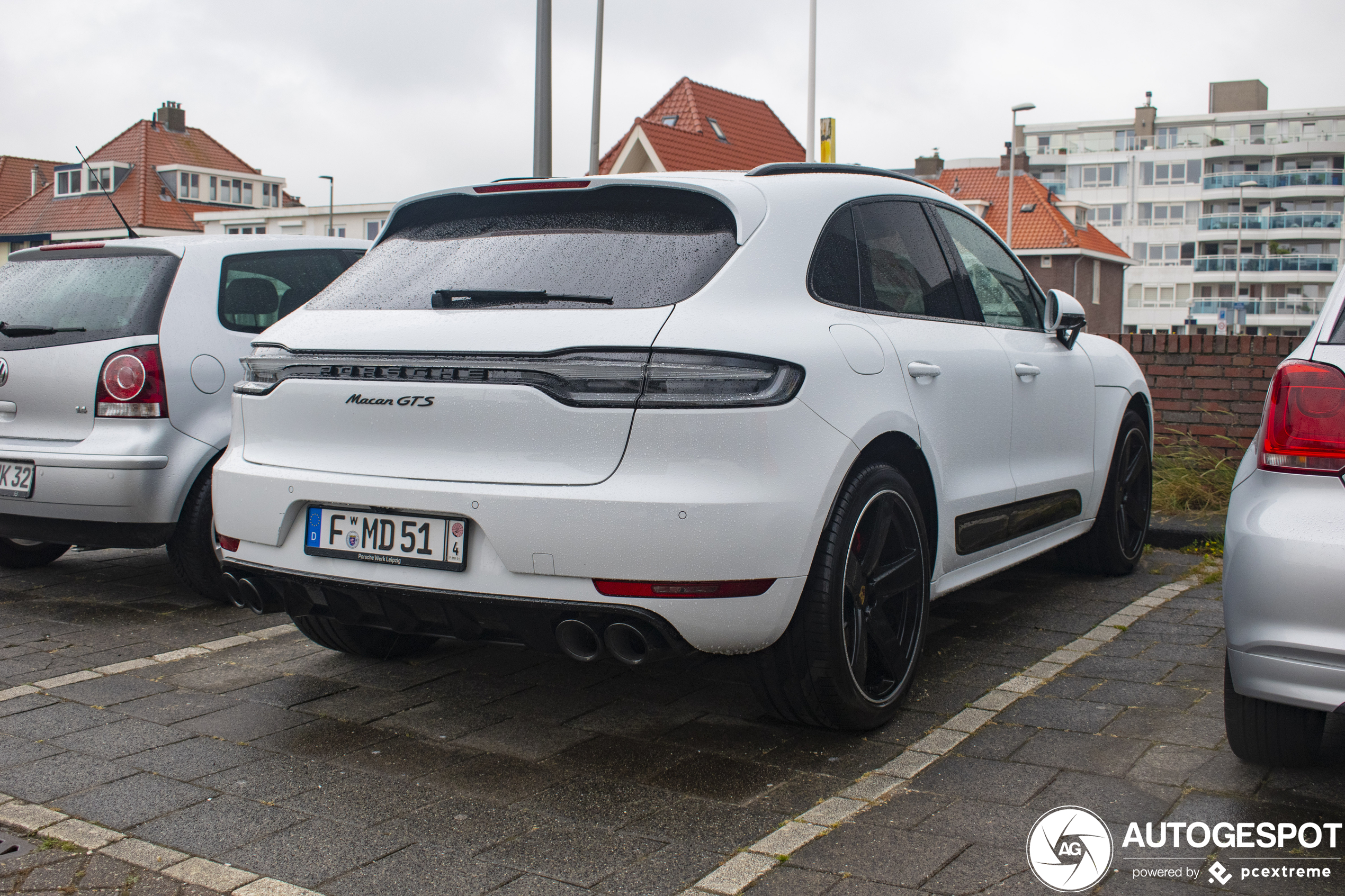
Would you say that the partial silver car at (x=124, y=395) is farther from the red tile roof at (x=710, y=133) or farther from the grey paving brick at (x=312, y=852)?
the red tile roof at (x=710, y=133)

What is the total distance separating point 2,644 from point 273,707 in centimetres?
160

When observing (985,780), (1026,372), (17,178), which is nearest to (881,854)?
(985,780)

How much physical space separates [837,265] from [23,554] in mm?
4947

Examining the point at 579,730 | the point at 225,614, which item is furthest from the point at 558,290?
the point at 225,614

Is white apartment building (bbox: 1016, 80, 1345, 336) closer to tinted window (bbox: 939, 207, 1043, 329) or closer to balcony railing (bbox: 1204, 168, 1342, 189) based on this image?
balcony railing (bbox: 1204, 168, 1342, 189)

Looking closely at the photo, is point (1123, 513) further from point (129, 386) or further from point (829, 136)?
point (829, 136)

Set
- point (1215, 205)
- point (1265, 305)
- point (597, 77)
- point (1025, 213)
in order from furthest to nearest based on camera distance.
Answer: point (1215, 205) → point (1265, 305) → point (1025, 213) → point (597, 77)

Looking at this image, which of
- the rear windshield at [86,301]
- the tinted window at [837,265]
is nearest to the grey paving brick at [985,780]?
the tinted window at [837,265]

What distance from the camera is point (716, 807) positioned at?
3162mm

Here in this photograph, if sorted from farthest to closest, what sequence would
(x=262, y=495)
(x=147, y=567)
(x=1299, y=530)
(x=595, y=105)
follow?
(x=595, y=105), (x=147, y=567), (x=262, y=495), (x=1299, y=530)

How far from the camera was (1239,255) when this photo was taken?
9300cm

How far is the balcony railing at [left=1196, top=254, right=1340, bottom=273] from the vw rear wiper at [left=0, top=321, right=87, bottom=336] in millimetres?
98186

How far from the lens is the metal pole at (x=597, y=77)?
56.6 feet

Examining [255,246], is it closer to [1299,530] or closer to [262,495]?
[262,495]
